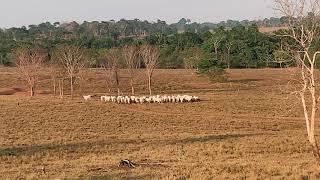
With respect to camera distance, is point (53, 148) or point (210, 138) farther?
point (210, 138)

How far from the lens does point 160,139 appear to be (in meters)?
34.4

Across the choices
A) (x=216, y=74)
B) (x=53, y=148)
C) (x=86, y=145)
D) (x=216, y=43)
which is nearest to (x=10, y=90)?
(x=216, y=74)

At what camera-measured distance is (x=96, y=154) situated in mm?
27688

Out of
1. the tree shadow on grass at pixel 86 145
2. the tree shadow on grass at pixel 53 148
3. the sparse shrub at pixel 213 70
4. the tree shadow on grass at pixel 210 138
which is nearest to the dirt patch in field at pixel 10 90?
the sparse shrub at pixel 213 70

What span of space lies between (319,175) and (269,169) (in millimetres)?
2057

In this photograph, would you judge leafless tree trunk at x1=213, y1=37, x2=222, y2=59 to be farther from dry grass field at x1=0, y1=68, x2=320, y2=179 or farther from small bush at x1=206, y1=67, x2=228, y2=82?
dry grass field at x1=0, y1=68, x2=320, y2=179

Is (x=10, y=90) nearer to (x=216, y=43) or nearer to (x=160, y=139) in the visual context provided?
(x=160, y=139)

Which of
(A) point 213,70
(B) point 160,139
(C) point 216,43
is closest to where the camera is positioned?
(B) point 160,139

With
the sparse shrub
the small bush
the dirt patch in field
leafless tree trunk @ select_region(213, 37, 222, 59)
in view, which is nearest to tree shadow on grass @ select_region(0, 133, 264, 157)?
the dirt patch in field

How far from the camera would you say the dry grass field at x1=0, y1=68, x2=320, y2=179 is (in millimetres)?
19812

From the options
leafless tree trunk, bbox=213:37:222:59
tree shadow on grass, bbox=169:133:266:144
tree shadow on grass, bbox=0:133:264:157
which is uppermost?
leafless tree trunk, bbox=213:37:222:59

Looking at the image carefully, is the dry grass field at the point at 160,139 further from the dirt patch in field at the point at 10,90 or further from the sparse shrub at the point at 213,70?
the sparse shrub at the point at 213,70

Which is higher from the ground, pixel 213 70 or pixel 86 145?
pixel 213 70

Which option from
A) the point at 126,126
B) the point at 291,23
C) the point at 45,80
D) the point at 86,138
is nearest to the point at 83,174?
the point at 291,23
